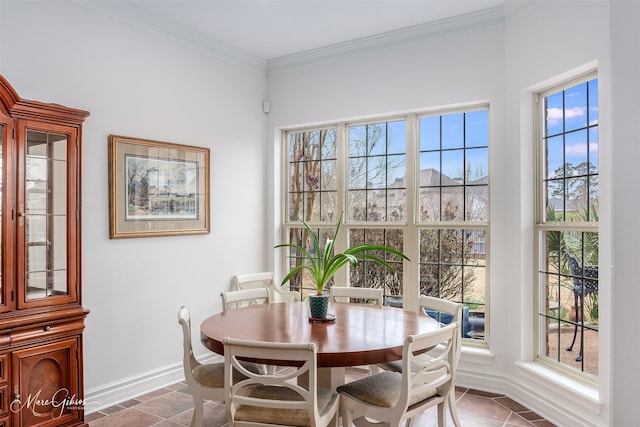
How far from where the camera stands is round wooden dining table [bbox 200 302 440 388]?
2.21 metres

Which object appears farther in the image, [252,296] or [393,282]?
[393,282]

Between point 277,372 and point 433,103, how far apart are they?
8.64ft

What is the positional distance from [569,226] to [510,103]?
1.04 meters

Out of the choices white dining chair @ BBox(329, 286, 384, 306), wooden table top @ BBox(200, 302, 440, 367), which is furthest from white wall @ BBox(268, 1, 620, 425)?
wooden table top @ BBox(200, 302, 440, 367)

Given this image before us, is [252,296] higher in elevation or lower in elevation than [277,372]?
higher

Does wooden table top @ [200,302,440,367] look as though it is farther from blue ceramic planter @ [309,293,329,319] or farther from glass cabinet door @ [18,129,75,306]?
glass cabinet door @ [18,129,75,306]

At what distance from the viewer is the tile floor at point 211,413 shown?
3047mm

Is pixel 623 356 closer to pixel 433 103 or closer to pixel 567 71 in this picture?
pixel 567 71

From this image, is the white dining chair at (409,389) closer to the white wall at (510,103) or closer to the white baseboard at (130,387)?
the white wall at (510,103)

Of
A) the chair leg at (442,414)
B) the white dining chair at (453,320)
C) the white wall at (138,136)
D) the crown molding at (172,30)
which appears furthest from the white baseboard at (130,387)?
the crown molding at (172,30)

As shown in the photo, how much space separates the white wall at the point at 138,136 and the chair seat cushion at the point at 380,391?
193 cm

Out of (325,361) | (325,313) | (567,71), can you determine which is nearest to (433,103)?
(567,71)

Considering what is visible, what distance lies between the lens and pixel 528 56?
3303mm
